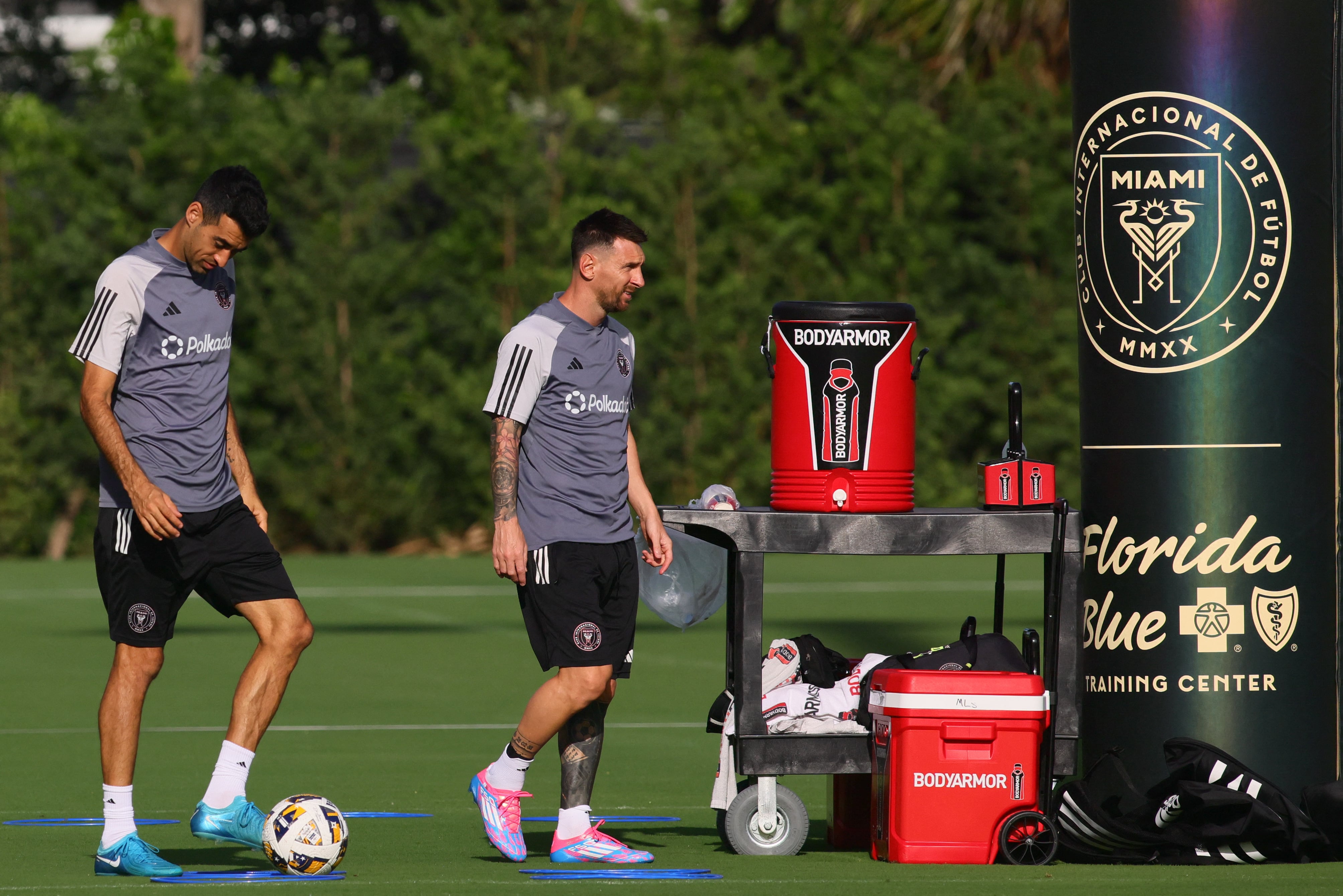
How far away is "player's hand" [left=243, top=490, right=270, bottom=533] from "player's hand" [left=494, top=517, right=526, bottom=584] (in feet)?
2.96

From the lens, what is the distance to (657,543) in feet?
21.7

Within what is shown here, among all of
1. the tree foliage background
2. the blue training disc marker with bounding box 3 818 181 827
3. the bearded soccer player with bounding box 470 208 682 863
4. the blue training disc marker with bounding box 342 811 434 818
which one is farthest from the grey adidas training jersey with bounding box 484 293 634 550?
the tree foliage background

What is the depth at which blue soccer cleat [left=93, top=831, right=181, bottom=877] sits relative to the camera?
5.98 metres

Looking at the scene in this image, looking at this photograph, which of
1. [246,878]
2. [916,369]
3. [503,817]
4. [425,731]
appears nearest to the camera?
[246,878]

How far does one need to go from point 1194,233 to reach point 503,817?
10.2 feet

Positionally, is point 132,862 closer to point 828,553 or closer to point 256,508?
point 256,508

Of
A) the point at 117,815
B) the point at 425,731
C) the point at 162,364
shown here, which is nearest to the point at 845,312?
the point at 162,364

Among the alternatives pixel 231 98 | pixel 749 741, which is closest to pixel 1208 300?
pixel 749 741

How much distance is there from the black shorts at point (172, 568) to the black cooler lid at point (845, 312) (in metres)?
1.95

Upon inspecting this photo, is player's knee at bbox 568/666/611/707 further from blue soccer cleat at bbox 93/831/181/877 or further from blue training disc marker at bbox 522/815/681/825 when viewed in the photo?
blue soccer cleat at bbox 93/831/181/877

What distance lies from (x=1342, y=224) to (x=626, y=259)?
8.34ft

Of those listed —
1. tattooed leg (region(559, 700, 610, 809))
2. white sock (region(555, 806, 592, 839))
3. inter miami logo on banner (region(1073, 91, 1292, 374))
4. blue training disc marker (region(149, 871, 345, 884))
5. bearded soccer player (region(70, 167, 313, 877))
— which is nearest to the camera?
blue training disc marker (region(149, 871, 345, 884))

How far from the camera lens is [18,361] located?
20.2 meters

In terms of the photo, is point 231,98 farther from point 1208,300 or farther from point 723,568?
point 1208,300
